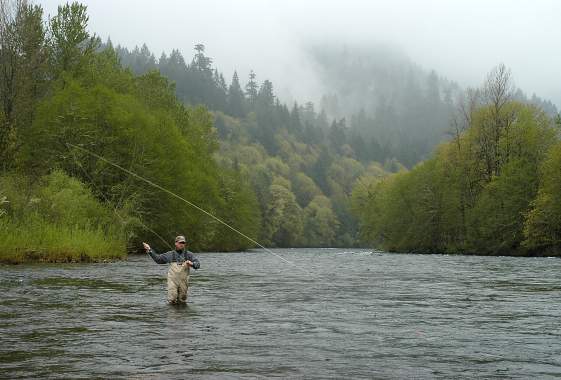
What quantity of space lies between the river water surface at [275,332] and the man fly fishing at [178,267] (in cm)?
43

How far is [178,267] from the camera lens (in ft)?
53.8

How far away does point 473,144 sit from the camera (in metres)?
76.9

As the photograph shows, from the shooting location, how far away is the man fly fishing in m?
16.5

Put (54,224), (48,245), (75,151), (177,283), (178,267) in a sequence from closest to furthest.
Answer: (178,267) < (177,283) < (48,245) < (54,224) < (75,151)

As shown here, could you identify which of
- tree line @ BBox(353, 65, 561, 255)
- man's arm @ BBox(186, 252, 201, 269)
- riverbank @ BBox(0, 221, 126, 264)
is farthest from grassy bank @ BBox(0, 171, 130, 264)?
tree line @ BBox(353, 65, 561, 255)

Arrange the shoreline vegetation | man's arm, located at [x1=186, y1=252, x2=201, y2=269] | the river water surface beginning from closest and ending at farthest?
the river water surface
man's arm, located at [x1=186, y1=252, x2=201, y2=269]
the shoreline vegetation

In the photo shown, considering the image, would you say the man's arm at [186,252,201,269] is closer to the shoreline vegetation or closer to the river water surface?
Answer: the river water surface

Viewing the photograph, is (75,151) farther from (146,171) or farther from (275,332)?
(275,332)

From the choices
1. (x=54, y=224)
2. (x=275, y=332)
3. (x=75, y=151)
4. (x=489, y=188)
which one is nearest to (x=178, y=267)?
(x=275, y=332)

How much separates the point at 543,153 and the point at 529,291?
51215mm

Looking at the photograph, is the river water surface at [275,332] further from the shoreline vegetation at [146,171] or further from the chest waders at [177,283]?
the shoreline vegetation at [146,171]

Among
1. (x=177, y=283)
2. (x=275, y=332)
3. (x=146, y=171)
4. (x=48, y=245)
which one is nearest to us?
(x=275, y=332)

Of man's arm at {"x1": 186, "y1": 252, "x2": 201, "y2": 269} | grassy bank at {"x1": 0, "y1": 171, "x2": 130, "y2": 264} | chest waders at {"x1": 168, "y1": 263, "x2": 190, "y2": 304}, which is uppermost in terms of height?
grassy bank at {"x1": 0, "y1": 171, "x2": 130, "y2": 264}

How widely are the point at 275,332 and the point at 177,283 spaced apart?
491 centimetres
